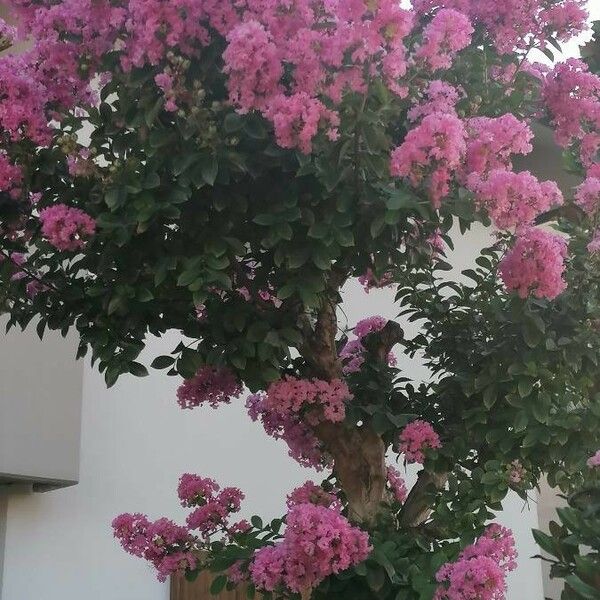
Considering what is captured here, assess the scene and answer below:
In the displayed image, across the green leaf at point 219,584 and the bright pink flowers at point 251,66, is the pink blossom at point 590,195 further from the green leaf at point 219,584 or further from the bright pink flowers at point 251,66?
the green leaf at point 219,584

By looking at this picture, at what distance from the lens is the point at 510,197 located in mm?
2217

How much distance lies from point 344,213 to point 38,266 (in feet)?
3.11

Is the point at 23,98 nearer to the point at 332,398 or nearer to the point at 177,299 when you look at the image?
the point at 177,299

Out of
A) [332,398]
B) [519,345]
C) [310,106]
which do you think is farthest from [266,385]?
[310,106]

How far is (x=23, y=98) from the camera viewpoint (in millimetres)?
2445

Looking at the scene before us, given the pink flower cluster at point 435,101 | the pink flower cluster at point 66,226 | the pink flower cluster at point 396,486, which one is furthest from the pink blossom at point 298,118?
the pink flower cluster at point 396,486

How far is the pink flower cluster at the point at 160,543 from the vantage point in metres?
2.81

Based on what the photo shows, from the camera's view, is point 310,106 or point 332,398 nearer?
point 310,106

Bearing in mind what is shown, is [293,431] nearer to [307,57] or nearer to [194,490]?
[194,490]

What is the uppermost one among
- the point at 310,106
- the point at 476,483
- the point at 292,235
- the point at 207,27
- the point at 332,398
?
the point at 207,27

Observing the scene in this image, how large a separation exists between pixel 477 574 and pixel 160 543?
3.33 feet

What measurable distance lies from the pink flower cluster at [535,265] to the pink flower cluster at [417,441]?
1.73ft

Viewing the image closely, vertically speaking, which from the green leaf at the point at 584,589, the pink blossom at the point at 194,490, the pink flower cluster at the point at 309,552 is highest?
the pink blossom at the point at 194,490

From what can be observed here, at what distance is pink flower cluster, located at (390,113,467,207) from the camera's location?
215 cm
